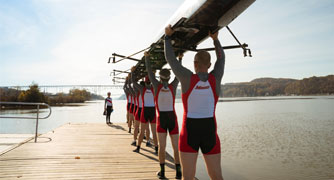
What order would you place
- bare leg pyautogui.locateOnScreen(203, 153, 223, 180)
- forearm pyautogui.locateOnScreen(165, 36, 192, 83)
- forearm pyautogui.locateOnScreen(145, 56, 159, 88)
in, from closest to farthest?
bare leg pyautogui.locateOnScreen(203, 153, 223, 180), forearm pyautogui.locateOnScreen(165, 36, 192, 83), forearm pyautogui.locateOnScreen(145, 56, 159, 88)

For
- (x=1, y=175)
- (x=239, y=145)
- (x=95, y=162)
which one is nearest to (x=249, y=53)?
(x=95, y=162)

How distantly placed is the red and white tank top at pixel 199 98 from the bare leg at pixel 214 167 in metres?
0.43

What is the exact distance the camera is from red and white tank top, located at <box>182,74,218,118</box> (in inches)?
80.7

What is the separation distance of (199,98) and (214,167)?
717mm

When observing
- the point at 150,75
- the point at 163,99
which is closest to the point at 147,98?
the point at 163,99

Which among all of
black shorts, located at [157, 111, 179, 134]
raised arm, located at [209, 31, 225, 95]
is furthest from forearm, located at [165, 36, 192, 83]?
black shorts, located at [157, 111, 179, 134]

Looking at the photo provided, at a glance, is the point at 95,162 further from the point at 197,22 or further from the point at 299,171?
the point at 299,171

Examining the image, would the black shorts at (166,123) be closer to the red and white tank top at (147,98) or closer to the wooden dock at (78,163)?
the wooden dock at (78,163)

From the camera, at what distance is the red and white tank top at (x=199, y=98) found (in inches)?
80.7

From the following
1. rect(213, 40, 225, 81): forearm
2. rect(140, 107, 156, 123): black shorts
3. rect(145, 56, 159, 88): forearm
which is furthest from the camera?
rect(140, 107, 156, 123): black shorts

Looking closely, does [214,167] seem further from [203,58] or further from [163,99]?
[163,99]

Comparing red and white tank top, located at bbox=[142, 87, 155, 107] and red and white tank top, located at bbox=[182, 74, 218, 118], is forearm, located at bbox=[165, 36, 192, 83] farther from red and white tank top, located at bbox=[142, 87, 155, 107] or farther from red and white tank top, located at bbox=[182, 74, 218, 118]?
red and white tank top, located at bbox=[142, 87, 155, 107]

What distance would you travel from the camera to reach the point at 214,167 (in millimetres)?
1997

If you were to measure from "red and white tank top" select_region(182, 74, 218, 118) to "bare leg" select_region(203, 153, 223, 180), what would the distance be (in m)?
0.43
